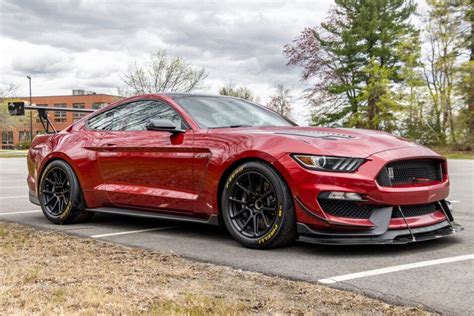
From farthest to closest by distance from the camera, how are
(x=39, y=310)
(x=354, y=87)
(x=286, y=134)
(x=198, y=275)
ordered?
1. (x=354, y=87)
2. (x=286, y=134)
3. (x=198, y=275)
4. (x=39, y=310)

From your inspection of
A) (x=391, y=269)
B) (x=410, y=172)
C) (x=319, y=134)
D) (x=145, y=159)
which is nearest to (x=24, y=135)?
(x=145, y=159)

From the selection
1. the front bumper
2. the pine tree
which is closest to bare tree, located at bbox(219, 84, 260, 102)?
the pine tree

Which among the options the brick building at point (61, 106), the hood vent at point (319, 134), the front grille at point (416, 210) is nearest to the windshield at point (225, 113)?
the hood vent at point (319, 134)

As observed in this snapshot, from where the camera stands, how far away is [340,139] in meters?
4.64

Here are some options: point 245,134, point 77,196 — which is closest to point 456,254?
point 245,134

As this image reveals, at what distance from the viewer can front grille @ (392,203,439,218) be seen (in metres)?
4.50

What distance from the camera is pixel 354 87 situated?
142ft

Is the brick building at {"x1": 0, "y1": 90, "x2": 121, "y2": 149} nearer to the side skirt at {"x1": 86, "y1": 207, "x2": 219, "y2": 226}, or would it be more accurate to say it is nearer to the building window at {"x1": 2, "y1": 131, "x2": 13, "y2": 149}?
the building window at {"x1": 2, "y1": 131, "x2": 13, "y2": 149}

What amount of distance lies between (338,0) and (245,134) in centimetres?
A: 4170

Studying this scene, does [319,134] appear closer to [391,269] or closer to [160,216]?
[391,269]

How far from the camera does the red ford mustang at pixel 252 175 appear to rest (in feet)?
14.5

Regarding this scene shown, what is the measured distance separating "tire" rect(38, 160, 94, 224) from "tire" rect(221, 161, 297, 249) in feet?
7.13

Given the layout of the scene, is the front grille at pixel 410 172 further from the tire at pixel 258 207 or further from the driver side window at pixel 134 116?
the driver side window at pixel 134 116

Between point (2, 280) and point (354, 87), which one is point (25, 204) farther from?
point (354, 87)
